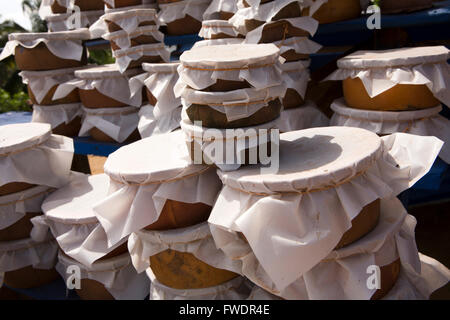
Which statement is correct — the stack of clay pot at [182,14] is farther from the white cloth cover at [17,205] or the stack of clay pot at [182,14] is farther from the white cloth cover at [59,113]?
the white cloth cover at [17,205]

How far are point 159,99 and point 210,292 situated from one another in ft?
4.00

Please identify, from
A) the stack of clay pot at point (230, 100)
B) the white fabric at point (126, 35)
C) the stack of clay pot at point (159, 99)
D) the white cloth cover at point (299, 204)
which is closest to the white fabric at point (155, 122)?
the stack of clay pot at point (159, 99)

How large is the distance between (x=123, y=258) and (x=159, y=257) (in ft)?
1.39

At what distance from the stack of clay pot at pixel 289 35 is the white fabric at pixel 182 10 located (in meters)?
0.95

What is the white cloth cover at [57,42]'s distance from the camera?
2865 millimetres

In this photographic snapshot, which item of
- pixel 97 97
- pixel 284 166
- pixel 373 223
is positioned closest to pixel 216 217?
pixel 284 166

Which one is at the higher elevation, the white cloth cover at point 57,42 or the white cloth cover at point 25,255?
the white cloth cover at point 57,42

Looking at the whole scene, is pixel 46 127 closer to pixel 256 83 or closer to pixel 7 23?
pixel 256 83

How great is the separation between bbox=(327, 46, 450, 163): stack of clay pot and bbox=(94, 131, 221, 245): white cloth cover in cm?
81

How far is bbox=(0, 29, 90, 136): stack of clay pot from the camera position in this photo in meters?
2.91

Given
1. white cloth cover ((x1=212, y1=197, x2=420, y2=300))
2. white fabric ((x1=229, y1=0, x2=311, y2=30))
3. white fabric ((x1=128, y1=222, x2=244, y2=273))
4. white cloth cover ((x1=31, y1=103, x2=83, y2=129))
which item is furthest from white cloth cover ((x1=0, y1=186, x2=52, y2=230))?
white fabric ((x1=229, y1=0, x2=311, y2=30))

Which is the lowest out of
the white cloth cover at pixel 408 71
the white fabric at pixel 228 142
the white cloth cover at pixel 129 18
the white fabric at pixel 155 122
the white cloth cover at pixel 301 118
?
the white fabric at pixel 155 122

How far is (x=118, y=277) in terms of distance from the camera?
198cm

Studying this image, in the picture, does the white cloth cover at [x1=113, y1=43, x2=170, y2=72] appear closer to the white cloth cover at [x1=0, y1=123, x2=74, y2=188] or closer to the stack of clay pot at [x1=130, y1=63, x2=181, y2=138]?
the stack of clay pot at [x1=130, y1=63, x2=181, y2=138]
